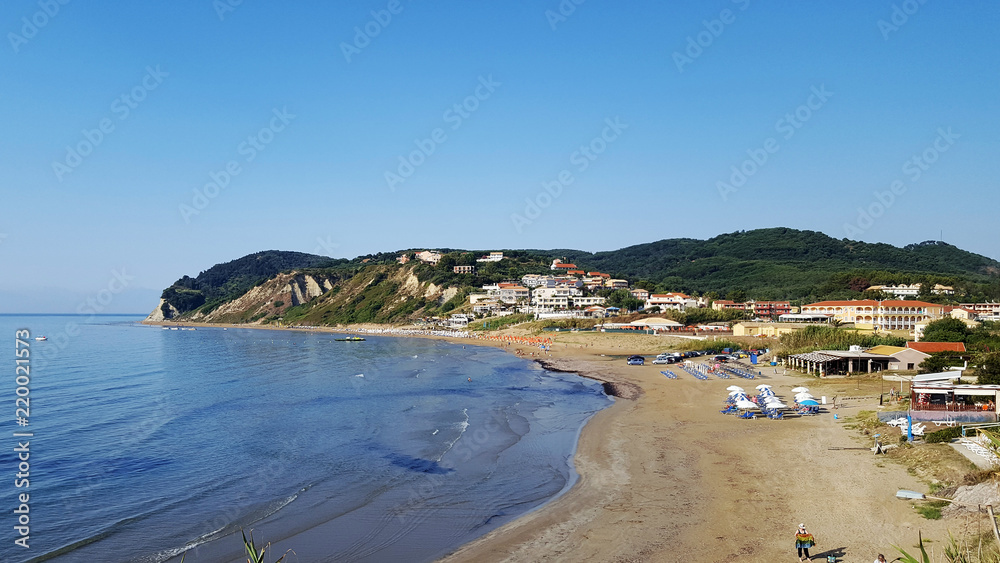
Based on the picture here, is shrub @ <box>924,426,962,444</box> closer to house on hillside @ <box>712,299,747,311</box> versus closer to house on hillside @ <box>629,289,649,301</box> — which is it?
house on hillside @ <box>712,299,747,311</box>

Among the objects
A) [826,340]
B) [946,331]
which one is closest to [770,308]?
[826,340]

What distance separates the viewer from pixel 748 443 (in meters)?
23.0

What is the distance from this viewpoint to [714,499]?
16.6 meters

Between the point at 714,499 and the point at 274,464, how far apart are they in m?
14.5

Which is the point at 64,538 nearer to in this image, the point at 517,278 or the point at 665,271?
the point at 517,278

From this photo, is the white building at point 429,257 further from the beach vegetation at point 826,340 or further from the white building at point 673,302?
the beach vegetation at point 826,340

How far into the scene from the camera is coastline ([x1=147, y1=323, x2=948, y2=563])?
13.4 metres

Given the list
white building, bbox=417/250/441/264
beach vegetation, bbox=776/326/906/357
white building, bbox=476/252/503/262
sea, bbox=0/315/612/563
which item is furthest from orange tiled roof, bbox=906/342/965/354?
white building, bbox=476/252/503/262

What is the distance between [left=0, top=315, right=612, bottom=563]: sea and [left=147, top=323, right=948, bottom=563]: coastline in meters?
1.22

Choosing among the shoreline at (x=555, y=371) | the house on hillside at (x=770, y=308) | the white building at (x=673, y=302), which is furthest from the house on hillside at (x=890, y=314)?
the shoreline at (x=555, y=371)

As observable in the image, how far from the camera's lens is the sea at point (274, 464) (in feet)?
48.4

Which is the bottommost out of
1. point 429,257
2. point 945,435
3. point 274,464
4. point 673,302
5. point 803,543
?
point 274,464

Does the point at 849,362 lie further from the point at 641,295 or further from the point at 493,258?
the point at 493,258

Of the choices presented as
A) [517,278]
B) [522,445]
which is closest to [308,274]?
[517,278]
